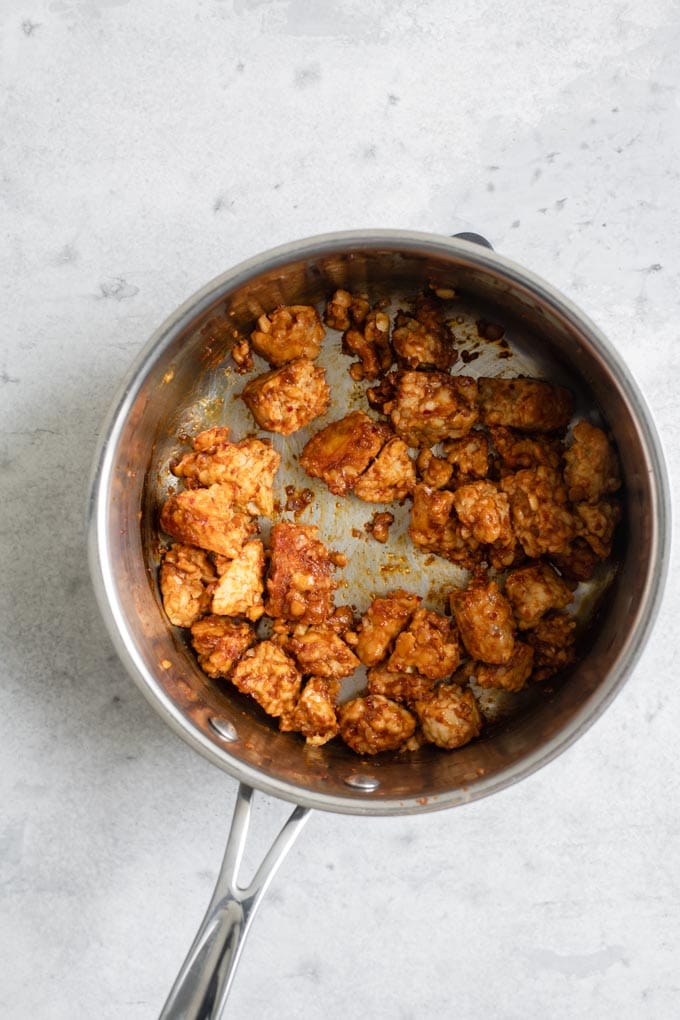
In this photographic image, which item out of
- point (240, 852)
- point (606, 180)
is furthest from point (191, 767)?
point (606, 180)

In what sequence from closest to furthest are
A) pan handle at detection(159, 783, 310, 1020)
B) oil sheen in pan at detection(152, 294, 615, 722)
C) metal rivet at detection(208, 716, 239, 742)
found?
pan handle at detection(159, 783, 310, 1020) < metal rivet at detection(208, 716, 239, 742) < oil sheen in pan at detection(152, 294, 615, 722)

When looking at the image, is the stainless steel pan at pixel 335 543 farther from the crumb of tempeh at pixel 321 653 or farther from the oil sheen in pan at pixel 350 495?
the crumb of tempeh at pixel 321 653

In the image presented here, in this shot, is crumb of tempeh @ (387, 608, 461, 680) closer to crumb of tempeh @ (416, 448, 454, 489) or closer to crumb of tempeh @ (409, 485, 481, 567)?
crumb of tempeh @ (409, 485, 481, 567)

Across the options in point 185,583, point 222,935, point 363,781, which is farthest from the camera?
point 185,583

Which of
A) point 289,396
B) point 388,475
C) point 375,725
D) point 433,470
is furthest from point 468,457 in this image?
point 375,725

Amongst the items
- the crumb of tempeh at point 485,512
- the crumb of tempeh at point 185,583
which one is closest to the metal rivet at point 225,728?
the crumb of tempeh at point 185,583

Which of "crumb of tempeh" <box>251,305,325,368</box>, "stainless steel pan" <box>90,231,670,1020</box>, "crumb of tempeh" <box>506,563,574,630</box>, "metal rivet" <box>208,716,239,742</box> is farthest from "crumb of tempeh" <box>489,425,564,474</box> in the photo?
"metal rivet" <box>208,716,239,742</box>

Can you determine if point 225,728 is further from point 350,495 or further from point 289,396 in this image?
point 289,396
